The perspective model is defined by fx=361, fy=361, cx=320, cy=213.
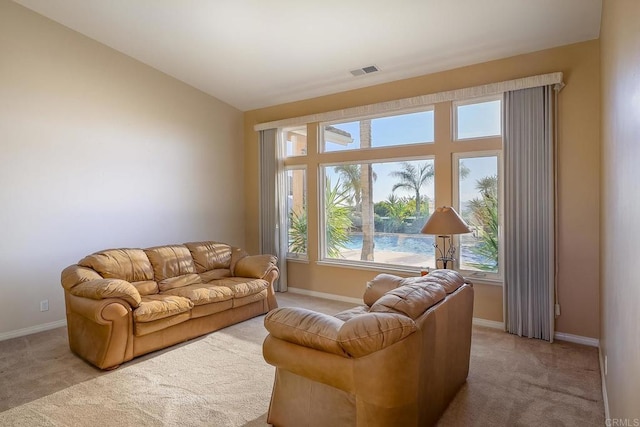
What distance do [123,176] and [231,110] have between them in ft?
7.42

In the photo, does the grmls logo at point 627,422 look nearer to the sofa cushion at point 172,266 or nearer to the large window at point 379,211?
the large window at point 379,211

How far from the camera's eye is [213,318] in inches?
160

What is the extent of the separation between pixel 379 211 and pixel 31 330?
14.9ft

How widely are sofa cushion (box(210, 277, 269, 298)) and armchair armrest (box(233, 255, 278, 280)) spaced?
3.8 inches

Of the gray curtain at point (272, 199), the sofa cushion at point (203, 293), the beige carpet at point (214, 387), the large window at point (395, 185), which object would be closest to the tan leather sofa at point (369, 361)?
the beige carpet at point (214, 387)

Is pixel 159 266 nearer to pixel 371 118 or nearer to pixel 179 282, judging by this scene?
pixel 179 282

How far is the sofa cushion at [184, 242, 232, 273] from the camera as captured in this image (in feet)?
15.8

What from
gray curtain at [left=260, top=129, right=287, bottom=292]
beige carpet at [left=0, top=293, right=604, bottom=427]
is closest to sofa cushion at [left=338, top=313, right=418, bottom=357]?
beige carpet at [left=0, top=293, right=604, bottom=427]

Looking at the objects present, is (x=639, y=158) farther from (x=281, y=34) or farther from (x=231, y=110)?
(x=231, y=110)

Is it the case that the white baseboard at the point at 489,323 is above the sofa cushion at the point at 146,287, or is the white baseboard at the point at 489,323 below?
below

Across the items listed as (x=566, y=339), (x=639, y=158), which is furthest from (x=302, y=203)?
(x=639, y=158)

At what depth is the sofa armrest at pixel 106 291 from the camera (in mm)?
3188

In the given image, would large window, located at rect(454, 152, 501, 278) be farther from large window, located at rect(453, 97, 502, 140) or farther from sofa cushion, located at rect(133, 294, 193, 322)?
sofa cushion, located at rect(133, 294, 193, 322)

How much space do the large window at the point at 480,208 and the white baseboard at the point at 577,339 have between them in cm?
84
